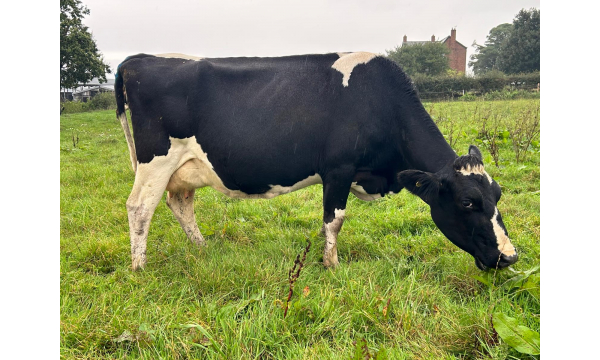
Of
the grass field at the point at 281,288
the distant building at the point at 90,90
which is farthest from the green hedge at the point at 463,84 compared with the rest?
the distant building at the point at 90,90

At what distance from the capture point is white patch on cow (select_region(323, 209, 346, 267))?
3934mm

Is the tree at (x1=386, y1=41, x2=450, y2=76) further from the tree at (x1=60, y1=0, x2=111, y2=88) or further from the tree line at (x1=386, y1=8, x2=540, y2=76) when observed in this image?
the tree at (x1=60, y1=0, x2=111, y2=88)

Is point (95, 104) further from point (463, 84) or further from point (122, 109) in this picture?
point (463, 84)

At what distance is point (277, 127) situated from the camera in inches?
155

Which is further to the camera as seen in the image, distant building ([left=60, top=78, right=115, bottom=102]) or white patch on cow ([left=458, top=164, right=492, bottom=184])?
distant building ([left=60, top=78, right=115, bottom=102])

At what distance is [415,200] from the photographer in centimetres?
593

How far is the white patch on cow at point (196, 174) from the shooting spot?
4.05m

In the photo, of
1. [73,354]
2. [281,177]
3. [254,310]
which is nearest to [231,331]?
[254,310]

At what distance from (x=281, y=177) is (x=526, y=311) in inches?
95.5

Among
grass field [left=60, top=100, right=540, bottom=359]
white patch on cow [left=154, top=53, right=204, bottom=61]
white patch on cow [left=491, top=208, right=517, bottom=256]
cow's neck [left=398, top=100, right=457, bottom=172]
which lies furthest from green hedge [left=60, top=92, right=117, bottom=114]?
white patch on cow [left=491, top=208, right=517, bottom=256]

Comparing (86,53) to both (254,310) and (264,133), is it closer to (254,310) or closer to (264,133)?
(264,133)

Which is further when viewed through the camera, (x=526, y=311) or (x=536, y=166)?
(x=536, y=166)

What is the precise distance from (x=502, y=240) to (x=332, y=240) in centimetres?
153

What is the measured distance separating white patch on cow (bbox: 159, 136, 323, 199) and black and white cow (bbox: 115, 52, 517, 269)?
0.01m
